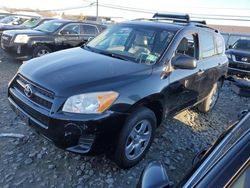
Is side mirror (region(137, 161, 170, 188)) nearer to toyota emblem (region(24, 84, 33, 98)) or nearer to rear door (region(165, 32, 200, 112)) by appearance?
toyota emblem (region(24, 84, 33, 98))

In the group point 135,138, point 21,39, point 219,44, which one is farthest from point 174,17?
point 21,39

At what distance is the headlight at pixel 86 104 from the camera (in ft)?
10.0

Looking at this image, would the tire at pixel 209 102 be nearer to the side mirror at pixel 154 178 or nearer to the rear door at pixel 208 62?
the rear door at pixel 208 62

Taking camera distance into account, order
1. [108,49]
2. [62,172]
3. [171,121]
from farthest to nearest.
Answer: [171,121] < [108,49] < [62,172]

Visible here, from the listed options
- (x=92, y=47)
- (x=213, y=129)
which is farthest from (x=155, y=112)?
(x=213, y=129)

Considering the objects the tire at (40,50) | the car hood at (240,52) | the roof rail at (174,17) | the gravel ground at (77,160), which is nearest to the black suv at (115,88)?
the gravel ground at (77,160)

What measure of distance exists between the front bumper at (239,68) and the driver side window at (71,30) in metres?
5.82

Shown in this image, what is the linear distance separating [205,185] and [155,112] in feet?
8.63

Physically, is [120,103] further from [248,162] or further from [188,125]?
[188,125]

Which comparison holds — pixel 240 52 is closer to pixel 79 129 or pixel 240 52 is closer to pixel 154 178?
pixel 79 129

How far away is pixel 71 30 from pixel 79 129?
801cm

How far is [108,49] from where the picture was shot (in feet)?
14.3

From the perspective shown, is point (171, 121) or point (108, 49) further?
point (171, 121)

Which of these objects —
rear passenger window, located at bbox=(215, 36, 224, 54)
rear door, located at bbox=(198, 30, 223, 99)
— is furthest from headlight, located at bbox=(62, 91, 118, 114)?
Answer: rear passenger window, located at bbox=(215, 36, 224, 54)
